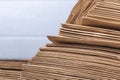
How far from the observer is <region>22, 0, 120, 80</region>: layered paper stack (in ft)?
2.10

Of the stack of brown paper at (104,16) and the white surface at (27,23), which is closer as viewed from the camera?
the stack of brown paper at (104,16)

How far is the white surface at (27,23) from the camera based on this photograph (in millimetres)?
1674

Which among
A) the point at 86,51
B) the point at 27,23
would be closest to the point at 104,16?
the point at 86,51

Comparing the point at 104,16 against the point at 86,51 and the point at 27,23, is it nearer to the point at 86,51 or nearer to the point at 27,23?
the point at 86,51

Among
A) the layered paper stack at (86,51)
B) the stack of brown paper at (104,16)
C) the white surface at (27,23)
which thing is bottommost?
the layered paper stack at (86,51)

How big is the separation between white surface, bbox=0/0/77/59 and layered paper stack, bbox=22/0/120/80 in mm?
983

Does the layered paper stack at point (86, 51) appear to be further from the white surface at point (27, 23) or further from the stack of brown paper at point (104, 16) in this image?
the white surface at point (27, 23)

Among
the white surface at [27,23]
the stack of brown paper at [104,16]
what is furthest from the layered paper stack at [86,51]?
the white surface at [27,23]

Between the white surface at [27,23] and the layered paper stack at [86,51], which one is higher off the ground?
the white surface at [27,23]

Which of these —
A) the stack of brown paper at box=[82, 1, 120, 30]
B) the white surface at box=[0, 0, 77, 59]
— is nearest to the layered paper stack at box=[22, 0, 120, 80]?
the stack of brown paper at box=[82, 1, 120, 30]

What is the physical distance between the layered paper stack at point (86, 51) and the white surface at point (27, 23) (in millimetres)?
983

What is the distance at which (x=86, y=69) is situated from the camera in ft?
2.12

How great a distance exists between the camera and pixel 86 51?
66 cm

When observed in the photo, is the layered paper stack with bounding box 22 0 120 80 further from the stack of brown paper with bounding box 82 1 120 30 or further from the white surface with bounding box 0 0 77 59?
the white surface with bounding box 0 0 77 59
